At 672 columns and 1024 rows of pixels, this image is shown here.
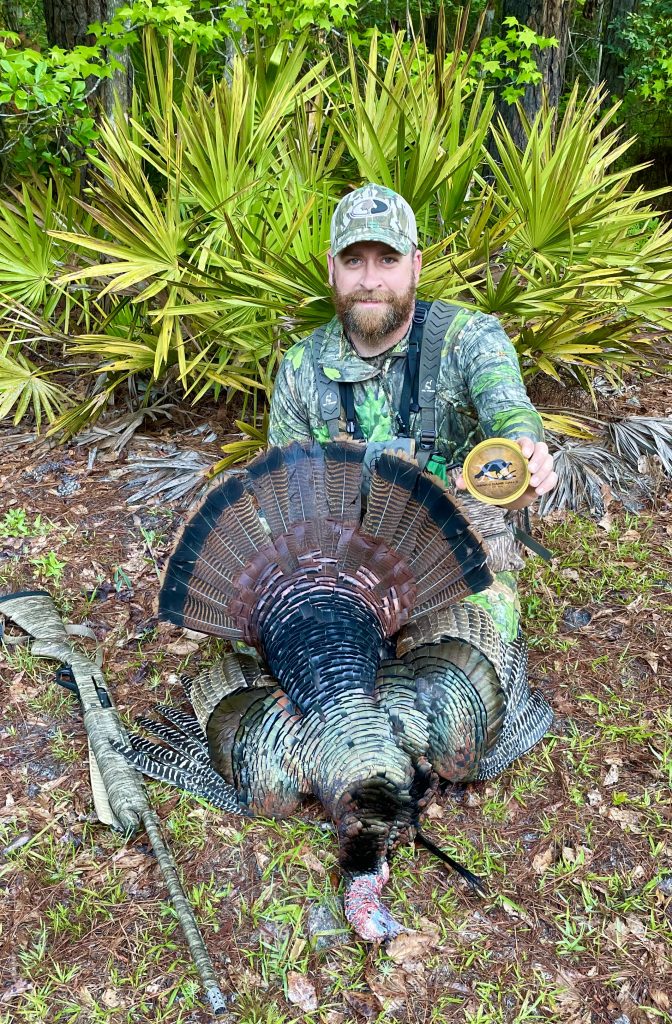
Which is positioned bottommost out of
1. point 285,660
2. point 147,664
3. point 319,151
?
point 147,664

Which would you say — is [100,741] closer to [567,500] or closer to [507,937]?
[507,937]

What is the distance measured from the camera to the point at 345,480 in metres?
2.45

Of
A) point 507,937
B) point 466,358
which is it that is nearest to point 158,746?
point 507,937

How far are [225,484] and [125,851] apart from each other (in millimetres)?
1276

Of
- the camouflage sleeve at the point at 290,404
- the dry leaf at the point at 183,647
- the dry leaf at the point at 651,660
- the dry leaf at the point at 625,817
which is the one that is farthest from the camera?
the dry leaf at the point at 183,647

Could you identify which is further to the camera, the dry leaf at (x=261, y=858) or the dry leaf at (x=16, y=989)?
the dry leaf at (x=261, y=858)

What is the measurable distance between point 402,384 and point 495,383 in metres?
0.42

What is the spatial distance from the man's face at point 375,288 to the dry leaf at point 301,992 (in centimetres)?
214

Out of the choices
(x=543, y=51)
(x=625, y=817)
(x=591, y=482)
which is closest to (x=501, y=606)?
(x=625, y=817)

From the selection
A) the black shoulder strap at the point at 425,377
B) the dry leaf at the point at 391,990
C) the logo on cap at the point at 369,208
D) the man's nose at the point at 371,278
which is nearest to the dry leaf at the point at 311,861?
the dry leaf at the point at 391,990

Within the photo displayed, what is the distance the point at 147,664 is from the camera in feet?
11.2

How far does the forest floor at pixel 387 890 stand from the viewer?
2.20m

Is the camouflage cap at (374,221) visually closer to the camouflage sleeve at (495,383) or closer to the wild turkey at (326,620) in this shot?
the camouflage sleeve at (495,383)

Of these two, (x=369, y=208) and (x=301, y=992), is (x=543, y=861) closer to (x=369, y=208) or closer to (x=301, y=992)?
(x=301, y=992)
